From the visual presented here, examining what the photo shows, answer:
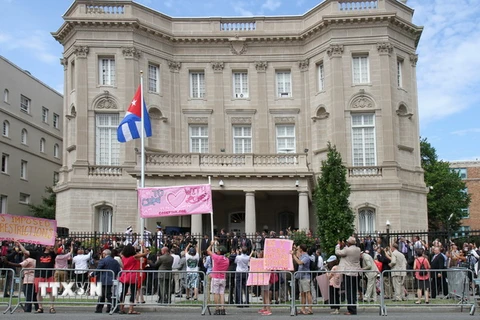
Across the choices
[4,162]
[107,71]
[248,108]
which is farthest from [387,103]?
[4,162]

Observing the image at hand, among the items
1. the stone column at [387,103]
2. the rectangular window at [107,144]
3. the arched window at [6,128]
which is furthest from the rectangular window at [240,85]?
the arched window at [6,128]

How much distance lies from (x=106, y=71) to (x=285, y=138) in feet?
37.4

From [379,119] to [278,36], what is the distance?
8.11 metres

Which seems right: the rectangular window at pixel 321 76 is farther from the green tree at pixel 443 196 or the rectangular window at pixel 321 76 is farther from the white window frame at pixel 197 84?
the green tree at pixel 443 196

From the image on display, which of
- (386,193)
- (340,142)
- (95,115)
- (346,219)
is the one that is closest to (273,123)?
(340,142)

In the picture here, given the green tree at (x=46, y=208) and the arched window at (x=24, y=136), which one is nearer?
the green tree at (x=46, y=208)

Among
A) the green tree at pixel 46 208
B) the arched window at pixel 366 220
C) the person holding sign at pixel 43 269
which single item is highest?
the green tree at pixel 46 208

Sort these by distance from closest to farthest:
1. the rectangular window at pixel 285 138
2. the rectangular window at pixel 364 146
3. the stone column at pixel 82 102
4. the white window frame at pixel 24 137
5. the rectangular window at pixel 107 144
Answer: the stone column at pixel 82 102 → the rectangular window at pixel 107 144 → the rectangular window at pixel 364 146 → the rectangular window at pixel 285 138 → the white window frame at pixel 24 137

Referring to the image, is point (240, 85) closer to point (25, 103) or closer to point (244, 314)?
point (25, 103)

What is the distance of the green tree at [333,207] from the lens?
28141 millimetres

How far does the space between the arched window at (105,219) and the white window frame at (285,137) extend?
10.8 meters

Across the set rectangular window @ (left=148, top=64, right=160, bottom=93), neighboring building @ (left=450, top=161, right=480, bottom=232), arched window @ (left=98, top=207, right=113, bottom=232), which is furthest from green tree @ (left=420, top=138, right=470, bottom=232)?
arched window @ (left=98, top=207, right=113, bottom=232)

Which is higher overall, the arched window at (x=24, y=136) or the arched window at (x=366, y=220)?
the arched window at (x=24, y=136)

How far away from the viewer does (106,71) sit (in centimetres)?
3991
